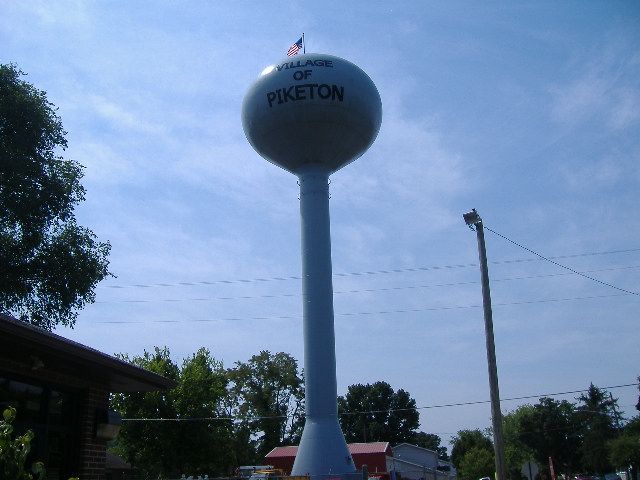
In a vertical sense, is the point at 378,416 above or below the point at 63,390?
above

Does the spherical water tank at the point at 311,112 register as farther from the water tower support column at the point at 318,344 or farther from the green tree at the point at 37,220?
the green tree at the point at 37,220

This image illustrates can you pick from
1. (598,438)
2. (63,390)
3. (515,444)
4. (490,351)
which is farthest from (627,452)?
(63,390)

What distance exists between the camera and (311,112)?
74.8 ft

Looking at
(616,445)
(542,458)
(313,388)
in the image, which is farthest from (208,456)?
(542,458)

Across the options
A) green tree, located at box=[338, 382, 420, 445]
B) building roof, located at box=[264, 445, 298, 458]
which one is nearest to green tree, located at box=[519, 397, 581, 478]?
green tree, located at box=[338, 382, 420, 445]

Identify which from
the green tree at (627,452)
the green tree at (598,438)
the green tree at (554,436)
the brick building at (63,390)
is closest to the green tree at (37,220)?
the brick building at (63,390)

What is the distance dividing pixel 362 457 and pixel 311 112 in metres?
31.1

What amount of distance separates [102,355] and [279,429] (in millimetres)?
51215

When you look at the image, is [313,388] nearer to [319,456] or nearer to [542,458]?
[319,456]

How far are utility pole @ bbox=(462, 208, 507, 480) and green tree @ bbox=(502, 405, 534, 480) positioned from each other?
68.4m

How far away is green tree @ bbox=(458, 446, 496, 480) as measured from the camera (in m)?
68.7

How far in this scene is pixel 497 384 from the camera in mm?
14109

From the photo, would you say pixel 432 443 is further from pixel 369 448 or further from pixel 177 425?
pixel 177 425

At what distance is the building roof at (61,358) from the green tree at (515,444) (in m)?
74.8
